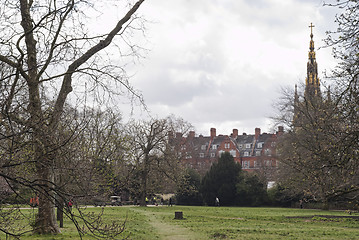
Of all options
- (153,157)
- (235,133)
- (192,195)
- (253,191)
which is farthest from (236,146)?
(153,157)

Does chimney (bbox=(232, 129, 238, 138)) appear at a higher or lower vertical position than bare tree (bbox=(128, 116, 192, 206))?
higher

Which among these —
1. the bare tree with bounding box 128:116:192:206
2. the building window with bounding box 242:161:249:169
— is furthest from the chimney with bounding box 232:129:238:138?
the bare tree with bounding box 128:116:192:206

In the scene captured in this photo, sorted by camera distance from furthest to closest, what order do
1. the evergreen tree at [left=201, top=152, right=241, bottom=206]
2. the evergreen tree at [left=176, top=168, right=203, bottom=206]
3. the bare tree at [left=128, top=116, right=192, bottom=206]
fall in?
the evergreen tree at [left=176, top=168, right=203, bottom=206]
the evergreen tree at [left=201, top=152, right=241, bottom=206]
the bare tree at [left=128, top=116, right=192, bottom=206]

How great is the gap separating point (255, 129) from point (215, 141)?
374 inches

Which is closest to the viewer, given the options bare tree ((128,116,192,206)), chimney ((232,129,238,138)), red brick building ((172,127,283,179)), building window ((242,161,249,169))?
bare tree ((128,116,192,206))

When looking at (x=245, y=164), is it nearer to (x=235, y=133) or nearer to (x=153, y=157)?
(x=235, y=133)

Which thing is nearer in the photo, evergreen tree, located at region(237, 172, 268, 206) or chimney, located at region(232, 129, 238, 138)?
evergreen tree, located at region(237, 172, 268, 206)

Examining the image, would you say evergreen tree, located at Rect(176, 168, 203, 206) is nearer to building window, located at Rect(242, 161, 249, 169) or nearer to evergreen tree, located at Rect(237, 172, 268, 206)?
evergreen tree, located at Rect(237, 172, 268, 206)

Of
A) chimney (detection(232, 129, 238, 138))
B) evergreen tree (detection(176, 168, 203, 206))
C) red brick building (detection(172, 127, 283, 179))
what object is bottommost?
evergreen tree (detection(176, 168, 203, 206))

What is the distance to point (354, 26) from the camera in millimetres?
10695

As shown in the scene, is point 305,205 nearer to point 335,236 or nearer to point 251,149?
point 335,236

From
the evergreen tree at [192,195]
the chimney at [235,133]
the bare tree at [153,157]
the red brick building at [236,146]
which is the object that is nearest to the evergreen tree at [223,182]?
the evergreen tree at [192,195]

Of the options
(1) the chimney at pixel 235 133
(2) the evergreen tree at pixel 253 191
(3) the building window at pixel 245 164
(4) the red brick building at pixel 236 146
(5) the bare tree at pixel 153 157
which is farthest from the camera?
(1) the chimney at pixel 235 133

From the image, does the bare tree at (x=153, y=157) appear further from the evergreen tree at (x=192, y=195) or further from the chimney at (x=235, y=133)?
the chimney at (x=235, y=133)
